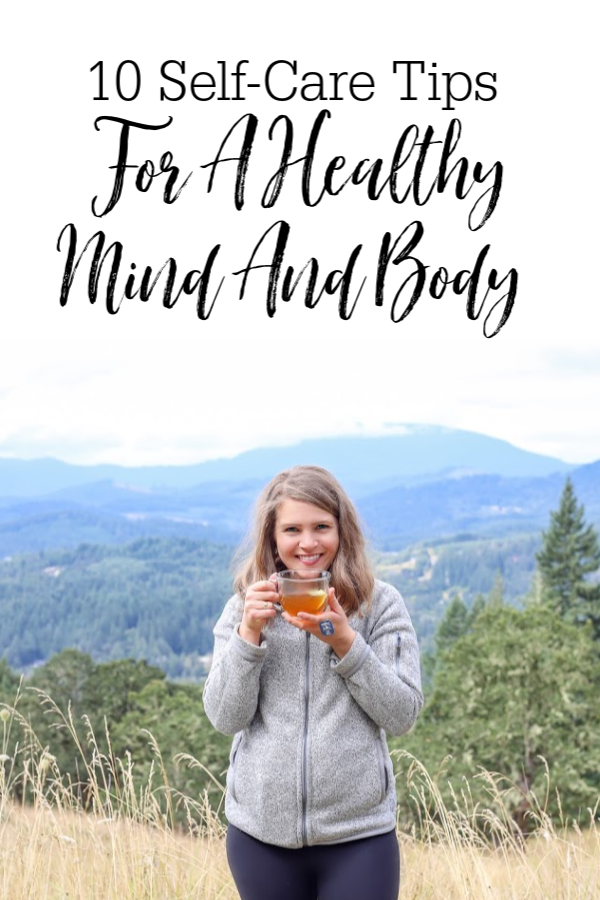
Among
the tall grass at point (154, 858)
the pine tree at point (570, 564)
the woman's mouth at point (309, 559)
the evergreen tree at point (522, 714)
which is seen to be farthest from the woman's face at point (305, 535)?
the pine tree at point (570, 564)

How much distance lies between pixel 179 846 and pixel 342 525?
A: 1710mm

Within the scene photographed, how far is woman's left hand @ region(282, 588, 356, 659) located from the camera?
2.24 meters

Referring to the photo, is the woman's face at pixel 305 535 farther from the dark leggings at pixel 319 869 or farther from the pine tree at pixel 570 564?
the pine tree at pixel 570 564

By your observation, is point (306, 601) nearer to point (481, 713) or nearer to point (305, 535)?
point (305, 535)

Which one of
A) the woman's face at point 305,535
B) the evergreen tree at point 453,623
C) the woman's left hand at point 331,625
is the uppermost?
the woman's face at point 305,535

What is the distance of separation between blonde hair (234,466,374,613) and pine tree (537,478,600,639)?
4537 centimetres

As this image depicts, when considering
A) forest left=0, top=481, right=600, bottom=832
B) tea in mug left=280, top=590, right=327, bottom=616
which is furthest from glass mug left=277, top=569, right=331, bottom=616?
forest left=0, top=481, right=600, bottom=832

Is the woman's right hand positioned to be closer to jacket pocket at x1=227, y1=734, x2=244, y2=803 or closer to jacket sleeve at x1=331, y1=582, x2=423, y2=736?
jacket sleeve at x1=331, y1=582, x2=423, y2=736

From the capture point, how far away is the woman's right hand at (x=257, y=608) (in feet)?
7.54

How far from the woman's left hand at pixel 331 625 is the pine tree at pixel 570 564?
A: 45587mm

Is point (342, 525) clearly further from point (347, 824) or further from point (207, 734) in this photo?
point (207, 734)

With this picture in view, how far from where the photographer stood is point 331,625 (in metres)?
2.24

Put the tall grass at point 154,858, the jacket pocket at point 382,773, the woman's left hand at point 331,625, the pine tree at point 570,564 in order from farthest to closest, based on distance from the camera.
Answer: the pine tree at point 570,564
the tall grass at point 154,858
the jacket pocket at point 382,773
the woman's left hand at point 331,625

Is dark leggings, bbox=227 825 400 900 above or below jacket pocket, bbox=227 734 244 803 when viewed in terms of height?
below
